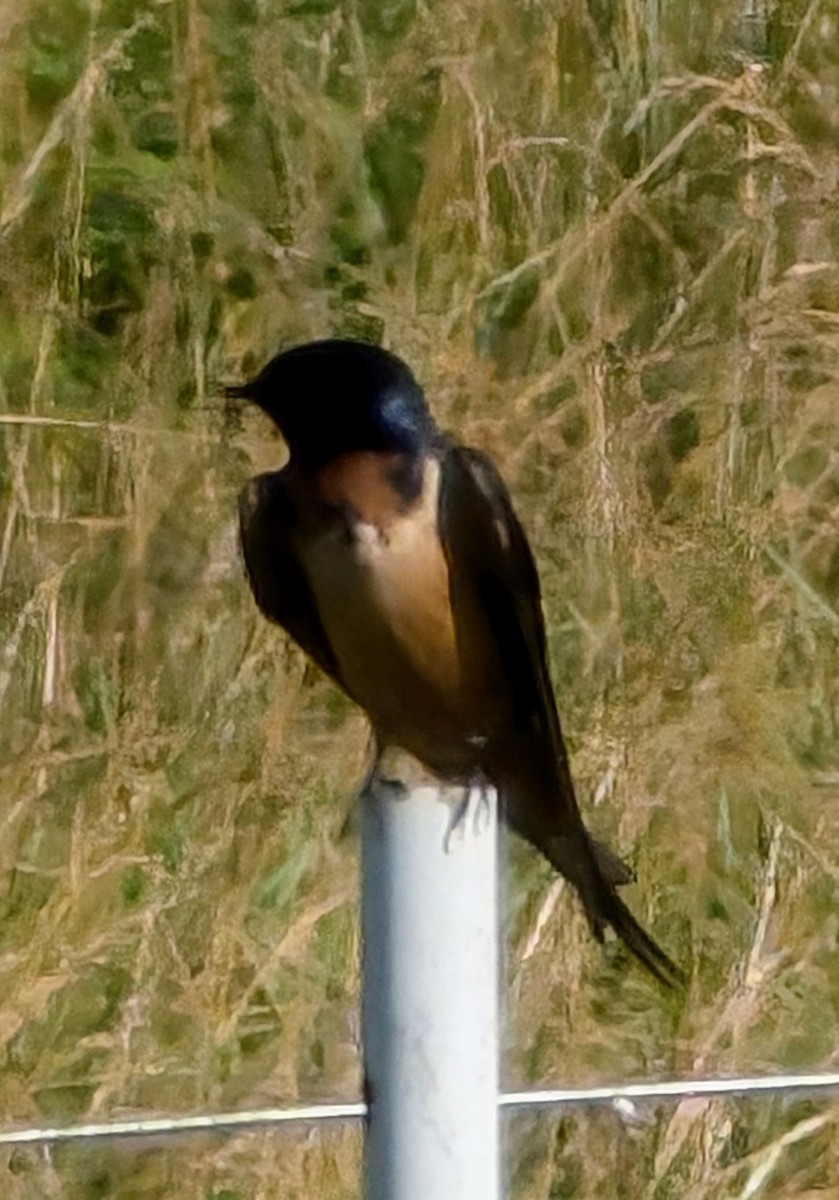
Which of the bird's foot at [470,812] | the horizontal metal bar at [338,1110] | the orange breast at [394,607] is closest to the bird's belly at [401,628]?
the orange breast at [394,607]

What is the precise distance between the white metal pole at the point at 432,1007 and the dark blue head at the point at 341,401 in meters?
0.25

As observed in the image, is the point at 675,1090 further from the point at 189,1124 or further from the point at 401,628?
the point at 401,628

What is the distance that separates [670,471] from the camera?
1.14 meters

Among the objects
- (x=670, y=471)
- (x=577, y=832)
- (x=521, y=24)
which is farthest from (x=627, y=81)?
(x=577, y=832)

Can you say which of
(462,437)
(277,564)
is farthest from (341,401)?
(462,437)

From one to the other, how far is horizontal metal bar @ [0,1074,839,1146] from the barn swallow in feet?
1.20

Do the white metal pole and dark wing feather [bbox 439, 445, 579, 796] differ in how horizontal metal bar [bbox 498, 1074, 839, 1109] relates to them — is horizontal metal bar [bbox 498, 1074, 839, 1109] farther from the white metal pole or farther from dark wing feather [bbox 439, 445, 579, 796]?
the white metal pole

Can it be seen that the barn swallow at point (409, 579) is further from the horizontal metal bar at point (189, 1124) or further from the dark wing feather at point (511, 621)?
the horizontal metal bar at point (189, 1124)

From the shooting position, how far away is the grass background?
3.47 feet

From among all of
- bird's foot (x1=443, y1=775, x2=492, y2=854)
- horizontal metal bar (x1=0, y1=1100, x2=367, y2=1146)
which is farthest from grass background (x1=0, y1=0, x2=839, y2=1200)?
bird's foot (x1=443, y1=775, x2=492, y2=854)

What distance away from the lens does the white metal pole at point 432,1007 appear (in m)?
Answer: 0.41

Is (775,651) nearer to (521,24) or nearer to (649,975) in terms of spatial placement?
(649,975)

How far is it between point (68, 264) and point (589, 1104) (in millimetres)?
599

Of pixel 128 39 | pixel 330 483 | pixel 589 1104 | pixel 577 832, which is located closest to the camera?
pixel 330 483
